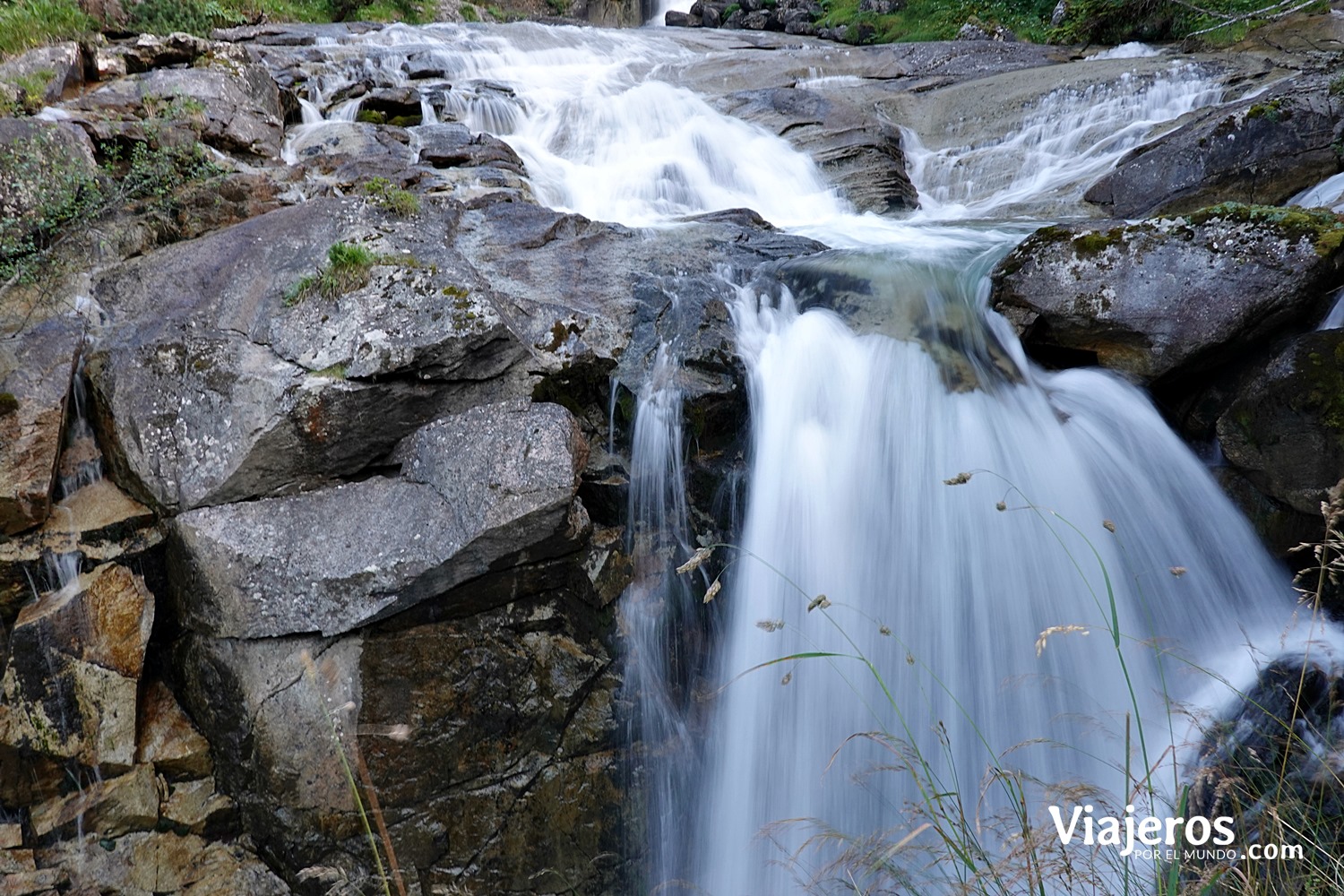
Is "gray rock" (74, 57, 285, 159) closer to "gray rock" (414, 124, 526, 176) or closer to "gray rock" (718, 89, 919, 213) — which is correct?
"gray rock" (414, 124, 526, 176)

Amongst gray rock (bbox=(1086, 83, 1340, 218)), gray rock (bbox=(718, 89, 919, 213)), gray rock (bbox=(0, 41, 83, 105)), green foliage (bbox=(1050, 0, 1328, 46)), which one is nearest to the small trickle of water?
gray rock (bbox=(718, 89, 919, 213))

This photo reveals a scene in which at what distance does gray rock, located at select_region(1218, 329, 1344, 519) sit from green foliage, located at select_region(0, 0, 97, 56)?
9382 mm

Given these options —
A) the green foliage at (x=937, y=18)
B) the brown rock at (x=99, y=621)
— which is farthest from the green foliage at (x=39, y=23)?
the green foliage at (x=937, y=18)

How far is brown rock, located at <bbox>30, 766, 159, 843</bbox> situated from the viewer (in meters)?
3.28

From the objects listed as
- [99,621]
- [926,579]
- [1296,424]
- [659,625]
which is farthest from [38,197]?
[1296,424]

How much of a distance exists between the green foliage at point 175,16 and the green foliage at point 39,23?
1112mm

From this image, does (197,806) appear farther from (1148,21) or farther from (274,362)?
(1148,21)

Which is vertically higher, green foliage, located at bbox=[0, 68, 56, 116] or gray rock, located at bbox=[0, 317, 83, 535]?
green foliage, located at bbox=[0, 68, 56, 116]

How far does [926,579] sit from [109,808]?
12.7 ft

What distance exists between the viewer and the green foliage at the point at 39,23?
22.0 feet

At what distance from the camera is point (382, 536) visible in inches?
135

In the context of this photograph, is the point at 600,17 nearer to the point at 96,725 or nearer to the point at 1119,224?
the point at 1119,224

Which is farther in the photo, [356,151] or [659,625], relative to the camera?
[356,151]

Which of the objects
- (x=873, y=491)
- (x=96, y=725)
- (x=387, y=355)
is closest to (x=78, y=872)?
(x=96, y=725)
